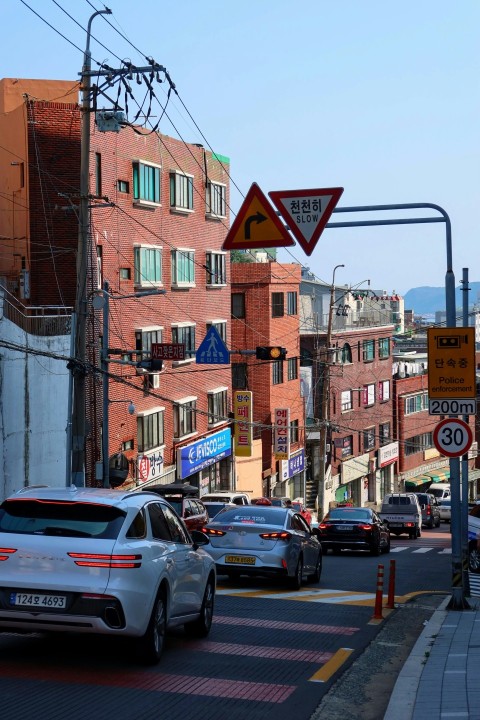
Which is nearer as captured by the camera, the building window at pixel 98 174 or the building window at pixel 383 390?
the building window at pixel 98 174

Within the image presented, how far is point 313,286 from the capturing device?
268 ft

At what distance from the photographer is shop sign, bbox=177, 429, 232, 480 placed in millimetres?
48969

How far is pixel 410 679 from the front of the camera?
10.5 metres

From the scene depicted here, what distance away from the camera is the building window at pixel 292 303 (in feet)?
207

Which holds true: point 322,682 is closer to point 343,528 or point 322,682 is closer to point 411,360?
point 343,528

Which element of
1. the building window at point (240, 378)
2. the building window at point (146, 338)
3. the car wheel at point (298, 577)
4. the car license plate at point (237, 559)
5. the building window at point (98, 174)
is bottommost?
the car wheel at point (298, 577)

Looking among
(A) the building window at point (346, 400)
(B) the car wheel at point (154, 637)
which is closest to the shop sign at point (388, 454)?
(A) the building window at point (346, 400)

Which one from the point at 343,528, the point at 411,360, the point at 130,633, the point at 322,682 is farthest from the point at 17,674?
the point at 411,360

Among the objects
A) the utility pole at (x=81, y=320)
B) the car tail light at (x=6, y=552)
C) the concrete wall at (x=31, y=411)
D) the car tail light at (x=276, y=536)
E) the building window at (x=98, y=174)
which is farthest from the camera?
the building window at (x=98, y=174)

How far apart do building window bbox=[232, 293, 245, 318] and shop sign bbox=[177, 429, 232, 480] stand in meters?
7.47

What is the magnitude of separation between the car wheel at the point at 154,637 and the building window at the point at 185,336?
123ft

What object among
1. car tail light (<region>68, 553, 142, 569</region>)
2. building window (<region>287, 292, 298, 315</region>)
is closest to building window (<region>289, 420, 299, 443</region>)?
building window (<region>287, 292, 298, 315</region>)

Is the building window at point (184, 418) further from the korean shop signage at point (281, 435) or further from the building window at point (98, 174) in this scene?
the building window at point (98, 174)

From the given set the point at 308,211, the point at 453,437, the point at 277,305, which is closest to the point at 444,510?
the point at 277,305
